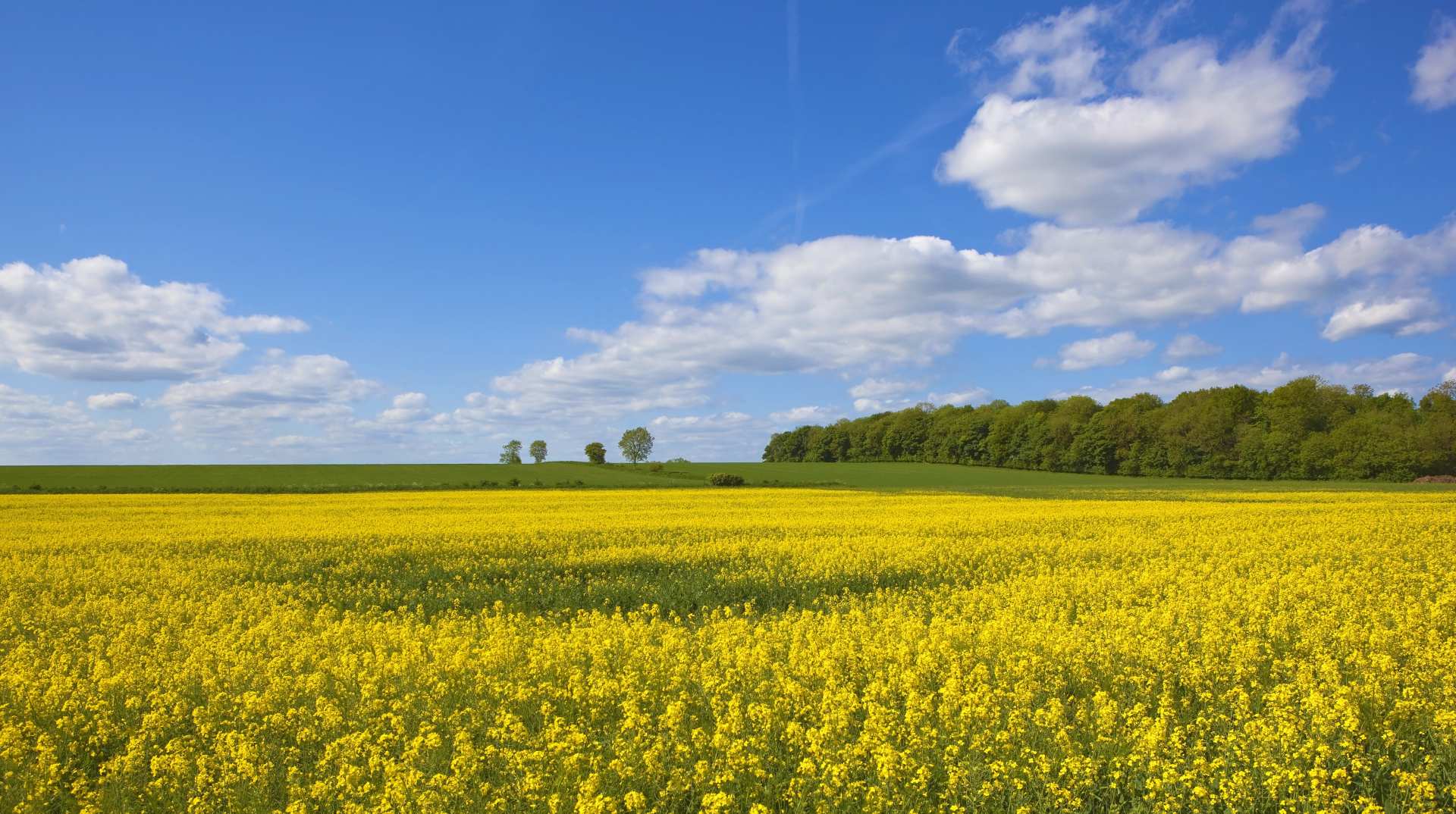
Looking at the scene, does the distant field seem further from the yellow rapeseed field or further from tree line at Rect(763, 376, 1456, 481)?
the yellow rapeseed field

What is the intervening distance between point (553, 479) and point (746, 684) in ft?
172

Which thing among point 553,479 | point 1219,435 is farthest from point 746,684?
point 1219,435

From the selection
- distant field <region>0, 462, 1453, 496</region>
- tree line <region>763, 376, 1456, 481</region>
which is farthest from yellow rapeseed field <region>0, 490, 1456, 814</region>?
tree line <region>763, 376, 1456, 481</region>

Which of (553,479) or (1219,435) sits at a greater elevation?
(1219,435)

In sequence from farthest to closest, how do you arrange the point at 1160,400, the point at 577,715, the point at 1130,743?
the point at 1160,400, the point at 577,715, the point at 1130,743

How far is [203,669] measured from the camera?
7.66m

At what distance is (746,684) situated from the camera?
6.90m

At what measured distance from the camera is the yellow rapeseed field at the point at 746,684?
5.09m

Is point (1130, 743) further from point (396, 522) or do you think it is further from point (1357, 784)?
point (396, 522)

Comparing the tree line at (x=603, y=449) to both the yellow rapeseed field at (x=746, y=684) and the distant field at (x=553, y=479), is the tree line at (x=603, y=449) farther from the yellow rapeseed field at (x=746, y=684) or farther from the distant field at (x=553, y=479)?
the yellow rapeseed field at (x=746, y=684)

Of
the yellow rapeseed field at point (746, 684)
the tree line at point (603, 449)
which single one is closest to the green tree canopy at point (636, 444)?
the tree line at point (603, 449)

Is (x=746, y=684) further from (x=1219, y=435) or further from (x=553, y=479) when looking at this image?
(x=1219, y=435)

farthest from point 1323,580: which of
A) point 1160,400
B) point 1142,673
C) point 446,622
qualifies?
point 1160,400

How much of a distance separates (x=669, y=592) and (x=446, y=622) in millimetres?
3992
